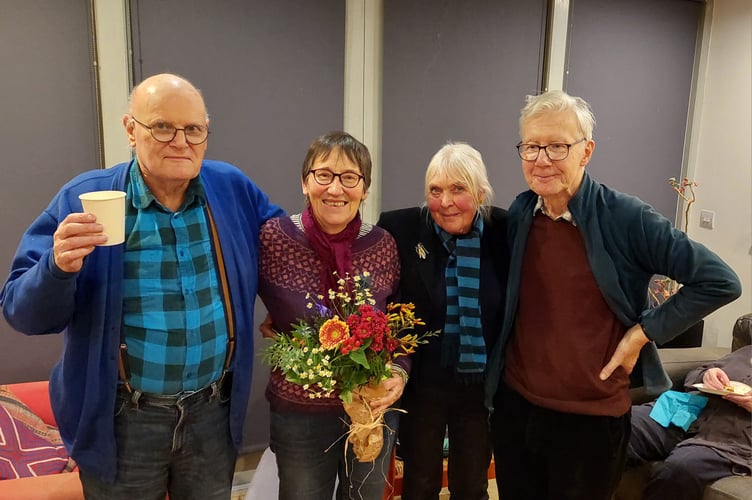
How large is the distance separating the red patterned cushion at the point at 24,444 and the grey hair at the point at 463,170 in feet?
5.80

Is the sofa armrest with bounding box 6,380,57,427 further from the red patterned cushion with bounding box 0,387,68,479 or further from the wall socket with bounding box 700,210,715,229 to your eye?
the wall socket with bounding box 700,210,715,229

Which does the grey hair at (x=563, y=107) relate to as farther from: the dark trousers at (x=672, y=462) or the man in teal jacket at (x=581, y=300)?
the dark trousers at (x=672, y=462)

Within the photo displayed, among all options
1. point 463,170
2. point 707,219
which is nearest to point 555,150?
point 463,170

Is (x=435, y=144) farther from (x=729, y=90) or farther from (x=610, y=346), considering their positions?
(x=729, y=90)

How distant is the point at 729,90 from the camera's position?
3.70 m

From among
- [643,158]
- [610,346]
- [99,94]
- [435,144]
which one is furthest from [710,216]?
[99,94]

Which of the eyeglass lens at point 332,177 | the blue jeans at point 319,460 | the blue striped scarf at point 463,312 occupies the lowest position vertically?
the blue jeans at point 319,460

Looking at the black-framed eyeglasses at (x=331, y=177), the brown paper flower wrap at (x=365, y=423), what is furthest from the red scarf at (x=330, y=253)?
the brown paper flower wrap at (x=365, y=423)

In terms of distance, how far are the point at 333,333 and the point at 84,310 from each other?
24.0 inches

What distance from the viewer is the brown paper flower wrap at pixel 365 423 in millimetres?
1537

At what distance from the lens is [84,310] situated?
1.38 metres

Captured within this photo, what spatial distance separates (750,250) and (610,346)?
2.56 m

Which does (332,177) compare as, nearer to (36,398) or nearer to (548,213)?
(548,213)

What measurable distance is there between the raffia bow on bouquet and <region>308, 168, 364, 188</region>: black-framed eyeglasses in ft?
0.89
